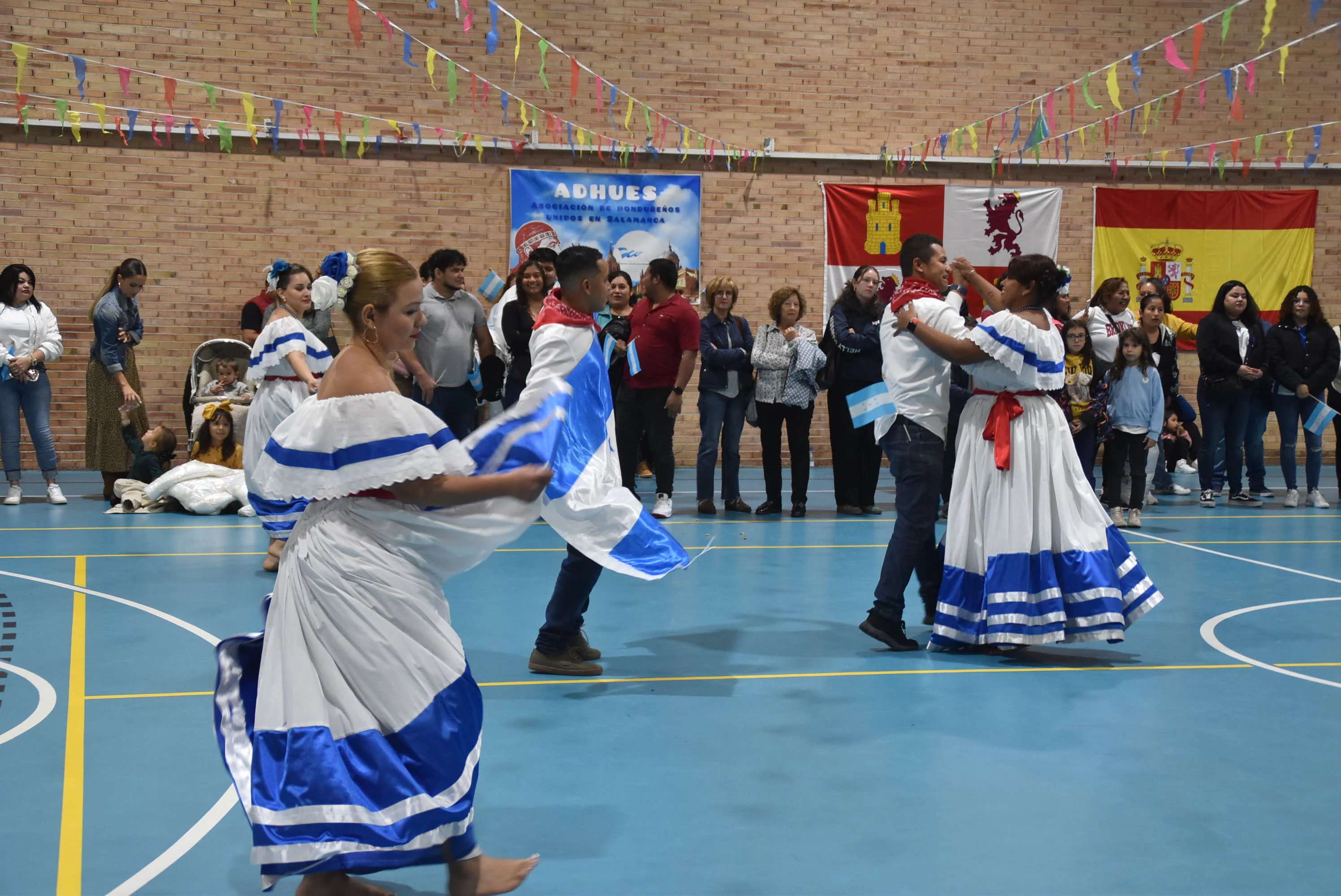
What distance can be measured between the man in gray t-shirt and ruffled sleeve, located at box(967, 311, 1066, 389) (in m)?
4.22

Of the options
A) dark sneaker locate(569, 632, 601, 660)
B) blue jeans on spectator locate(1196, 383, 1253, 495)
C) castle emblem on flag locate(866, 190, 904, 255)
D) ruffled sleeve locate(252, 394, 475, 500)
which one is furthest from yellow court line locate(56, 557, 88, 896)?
castle emblem on flag locate(866, 190, 904, 255)

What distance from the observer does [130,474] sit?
9961 millimetres

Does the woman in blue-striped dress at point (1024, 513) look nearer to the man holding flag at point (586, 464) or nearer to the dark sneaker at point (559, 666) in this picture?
the man holding flag at point (586, 464)

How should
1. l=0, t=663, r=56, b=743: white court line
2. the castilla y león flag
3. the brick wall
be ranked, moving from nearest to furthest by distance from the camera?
l=0, t=663, r=56, b=743: white court line
the brick wall
the castilla y león flag

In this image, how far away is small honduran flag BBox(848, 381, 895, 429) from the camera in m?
5.33

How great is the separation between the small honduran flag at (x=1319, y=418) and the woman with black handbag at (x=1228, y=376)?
0.49 meters

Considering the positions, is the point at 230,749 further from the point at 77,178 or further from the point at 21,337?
the point at 77,178

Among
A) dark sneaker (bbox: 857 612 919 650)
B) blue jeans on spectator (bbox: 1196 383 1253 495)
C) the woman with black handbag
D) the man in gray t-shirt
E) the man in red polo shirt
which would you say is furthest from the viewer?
blue jeans on spectator (bbox: 1196 383 1253 495)

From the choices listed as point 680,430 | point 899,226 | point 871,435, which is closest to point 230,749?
point 871,435

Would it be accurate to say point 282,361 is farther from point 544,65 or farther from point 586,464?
point 544,65

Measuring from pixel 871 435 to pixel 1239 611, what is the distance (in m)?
3.62

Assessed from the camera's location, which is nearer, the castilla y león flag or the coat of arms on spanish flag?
the castilla y león flag

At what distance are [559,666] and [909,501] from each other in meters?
1.65

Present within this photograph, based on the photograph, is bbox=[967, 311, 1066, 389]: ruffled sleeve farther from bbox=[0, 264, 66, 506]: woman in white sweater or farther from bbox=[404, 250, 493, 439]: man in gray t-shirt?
bbox=[0, 264, 66, 506]: woman in white sweater
